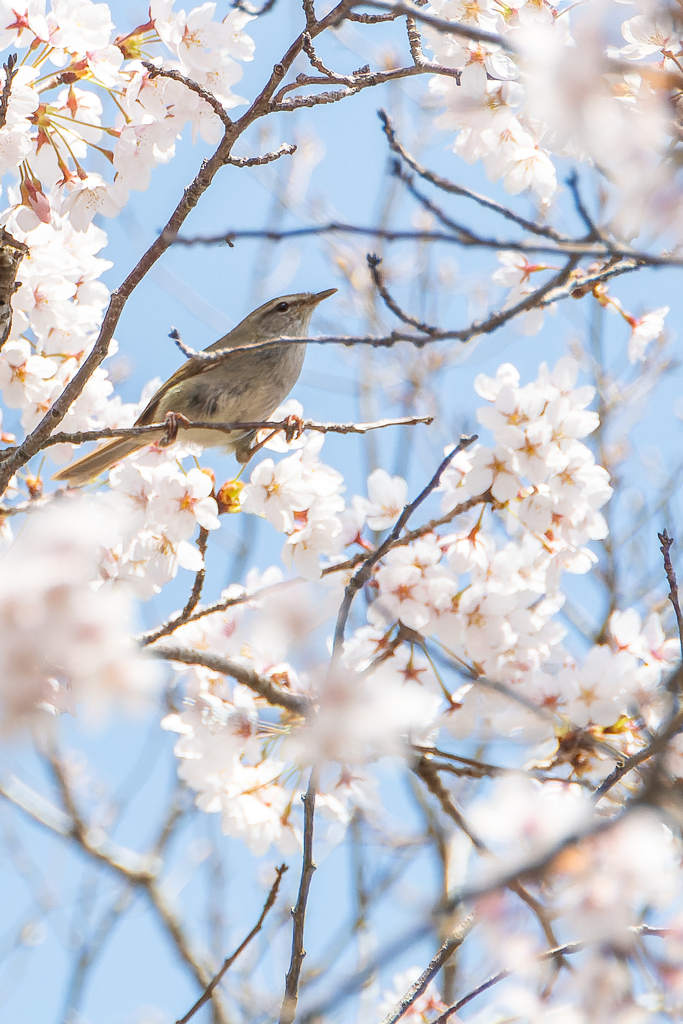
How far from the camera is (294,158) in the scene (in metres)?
7.62

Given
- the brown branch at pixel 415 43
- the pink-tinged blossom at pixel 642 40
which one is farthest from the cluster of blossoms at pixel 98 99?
the pink-tinged blossom at pixel 642 40

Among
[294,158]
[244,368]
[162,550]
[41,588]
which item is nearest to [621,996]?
[41,588]

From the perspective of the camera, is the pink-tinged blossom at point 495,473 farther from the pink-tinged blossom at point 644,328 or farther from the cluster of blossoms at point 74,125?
the cluster of blossoms at point 74,125

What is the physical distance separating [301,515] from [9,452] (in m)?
0.81

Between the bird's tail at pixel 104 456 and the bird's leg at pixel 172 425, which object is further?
the bird's tail at pixel 104 456

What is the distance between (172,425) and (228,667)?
0.70m

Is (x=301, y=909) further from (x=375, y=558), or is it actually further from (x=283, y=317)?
(x=283, y=317)

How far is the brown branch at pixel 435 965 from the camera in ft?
5.78

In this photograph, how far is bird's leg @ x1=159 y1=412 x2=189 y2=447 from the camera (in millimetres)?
2430

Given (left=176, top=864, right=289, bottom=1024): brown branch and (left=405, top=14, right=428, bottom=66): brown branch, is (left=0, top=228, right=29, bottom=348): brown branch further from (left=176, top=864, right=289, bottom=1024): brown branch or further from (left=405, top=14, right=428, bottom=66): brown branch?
(left=176, top=864, right=289, bottom=1024): brown branch

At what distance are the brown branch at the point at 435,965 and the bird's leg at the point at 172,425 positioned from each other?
1.39m

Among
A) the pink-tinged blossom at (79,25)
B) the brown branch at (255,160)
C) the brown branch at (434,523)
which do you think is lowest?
the brown branch at (434,523)

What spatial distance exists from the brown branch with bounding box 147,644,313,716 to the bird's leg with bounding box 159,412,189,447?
2.03 feet

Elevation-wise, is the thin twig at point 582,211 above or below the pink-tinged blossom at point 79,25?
below
